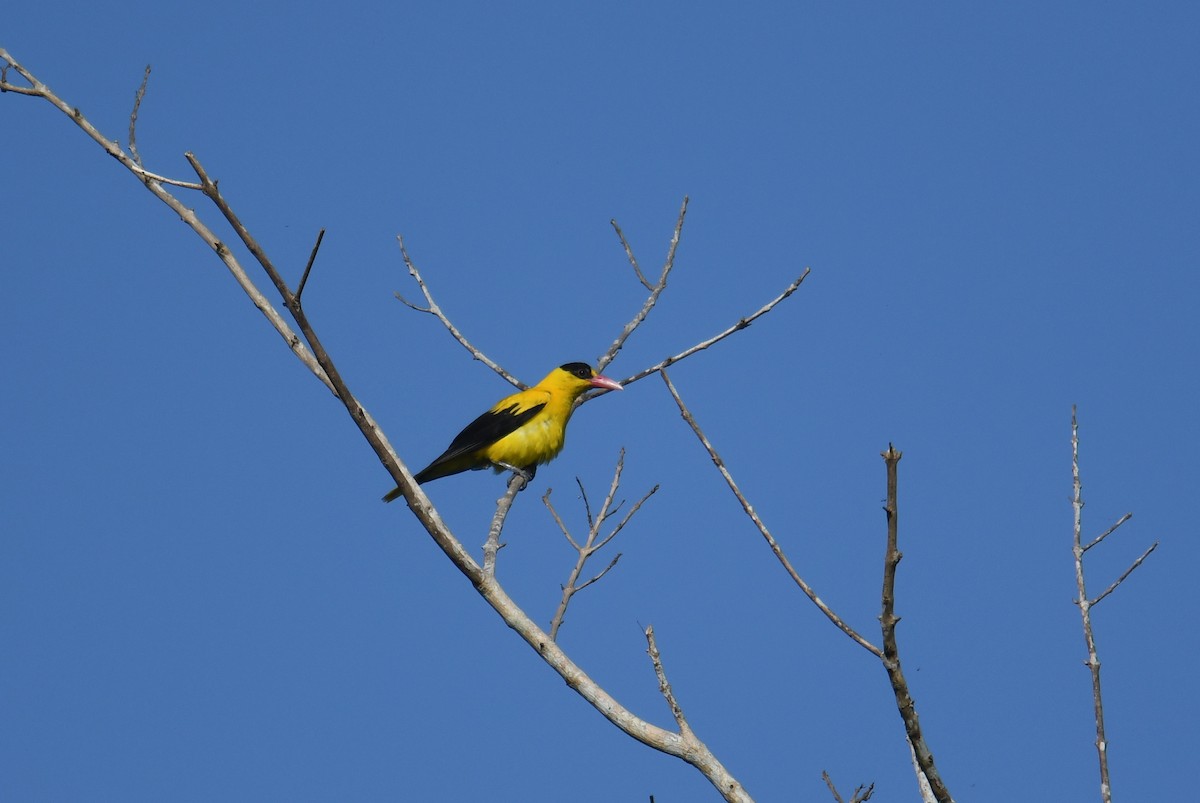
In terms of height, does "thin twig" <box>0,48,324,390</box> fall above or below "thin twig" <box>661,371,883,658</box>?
above

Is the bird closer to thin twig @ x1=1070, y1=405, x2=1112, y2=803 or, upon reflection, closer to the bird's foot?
the bird's foot

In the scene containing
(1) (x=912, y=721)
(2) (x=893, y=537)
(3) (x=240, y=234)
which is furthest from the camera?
(3) (x=240, y=234)

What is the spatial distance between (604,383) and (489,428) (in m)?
1.03

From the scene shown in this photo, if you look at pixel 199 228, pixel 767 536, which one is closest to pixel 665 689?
pixel 767 536

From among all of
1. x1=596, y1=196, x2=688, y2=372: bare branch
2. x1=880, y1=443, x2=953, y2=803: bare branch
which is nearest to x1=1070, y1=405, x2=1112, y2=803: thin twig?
x1=880, y1=443, x2=953, y2=803: bare branch

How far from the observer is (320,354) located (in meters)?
3.51

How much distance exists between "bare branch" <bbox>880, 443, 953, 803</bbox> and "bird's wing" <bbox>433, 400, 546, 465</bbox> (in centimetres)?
656

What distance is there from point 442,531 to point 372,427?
41 cm

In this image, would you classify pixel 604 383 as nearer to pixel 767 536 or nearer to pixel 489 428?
pixel 489 428

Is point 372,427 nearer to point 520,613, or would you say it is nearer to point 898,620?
point 520,613

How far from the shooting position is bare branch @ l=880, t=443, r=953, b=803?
2.67m

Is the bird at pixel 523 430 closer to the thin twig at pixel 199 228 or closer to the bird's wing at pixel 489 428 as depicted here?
the bird's wing at pixel 489 428

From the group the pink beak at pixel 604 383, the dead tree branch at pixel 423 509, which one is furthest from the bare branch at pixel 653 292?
the dead tree branch at pixel 423 509

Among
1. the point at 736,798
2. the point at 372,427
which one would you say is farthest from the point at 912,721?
the point at 372,427
